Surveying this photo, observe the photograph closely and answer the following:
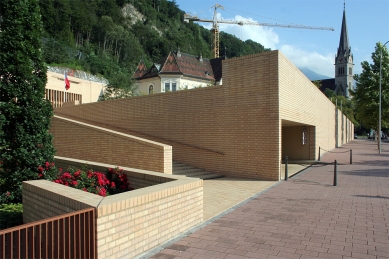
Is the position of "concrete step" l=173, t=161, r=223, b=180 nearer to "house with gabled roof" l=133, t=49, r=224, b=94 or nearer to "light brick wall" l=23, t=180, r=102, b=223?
"light brick wall" l=23, t=180, r=102, b=223

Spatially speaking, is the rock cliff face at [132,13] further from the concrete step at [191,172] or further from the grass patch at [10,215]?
the grass patch at [10,215]

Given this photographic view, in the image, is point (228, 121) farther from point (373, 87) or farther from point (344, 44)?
point (344, 44)

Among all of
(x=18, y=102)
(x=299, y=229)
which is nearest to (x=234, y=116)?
(x=299, y=229)

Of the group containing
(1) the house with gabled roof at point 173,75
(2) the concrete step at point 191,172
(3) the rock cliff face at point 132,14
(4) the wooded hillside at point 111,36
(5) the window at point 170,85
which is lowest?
(2) the concrete step at point 191,172

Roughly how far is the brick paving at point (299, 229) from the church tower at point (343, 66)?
4567 inches

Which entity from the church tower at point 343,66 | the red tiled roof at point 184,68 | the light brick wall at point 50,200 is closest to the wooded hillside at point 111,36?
the red tiled roof at point 184,68

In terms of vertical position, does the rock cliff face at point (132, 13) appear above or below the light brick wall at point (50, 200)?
above

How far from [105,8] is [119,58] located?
19.0 meters

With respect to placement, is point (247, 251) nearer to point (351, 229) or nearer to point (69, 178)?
point (351, 229)

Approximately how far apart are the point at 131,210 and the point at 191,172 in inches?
344

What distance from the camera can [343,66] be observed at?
121 m

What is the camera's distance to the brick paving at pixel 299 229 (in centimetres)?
512

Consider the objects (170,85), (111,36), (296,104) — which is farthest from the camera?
(111,36)

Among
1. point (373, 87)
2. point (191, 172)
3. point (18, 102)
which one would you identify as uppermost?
point (373, 87)
